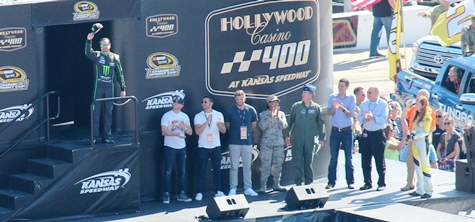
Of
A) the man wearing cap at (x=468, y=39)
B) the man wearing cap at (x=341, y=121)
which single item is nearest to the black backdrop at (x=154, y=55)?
the man wearing cap at (x=341, y=121)

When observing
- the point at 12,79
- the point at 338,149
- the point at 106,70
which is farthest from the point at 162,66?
the point at 338,149

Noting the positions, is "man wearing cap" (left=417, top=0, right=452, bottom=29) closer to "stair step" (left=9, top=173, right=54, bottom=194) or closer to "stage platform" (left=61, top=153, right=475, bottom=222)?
"stage platform" (left=61, top=153, right=475, bottom=222)

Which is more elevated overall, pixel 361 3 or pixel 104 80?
pixel 361 3

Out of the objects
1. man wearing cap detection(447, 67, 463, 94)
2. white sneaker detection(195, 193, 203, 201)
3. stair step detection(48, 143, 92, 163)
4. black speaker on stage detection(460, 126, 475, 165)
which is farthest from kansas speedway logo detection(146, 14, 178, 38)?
man wearing cap detection(447, 67, 463, 94)

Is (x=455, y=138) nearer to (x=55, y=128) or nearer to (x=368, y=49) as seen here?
(x=55, y=128)

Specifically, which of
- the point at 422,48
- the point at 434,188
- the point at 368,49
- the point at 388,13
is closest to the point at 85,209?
the point at 434,188

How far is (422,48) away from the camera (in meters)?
24.0

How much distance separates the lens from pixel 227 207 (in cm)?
1579

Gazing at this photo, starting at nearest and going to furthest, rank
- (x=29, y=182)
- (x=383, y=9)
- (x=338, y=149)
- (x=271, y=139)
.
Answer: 1. (x=29, y=182)
2. (x=271, y=139)
3. (x=338, y=149)
4. (x=383, y=9)

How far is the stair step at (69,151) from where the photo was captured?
52.5 feet

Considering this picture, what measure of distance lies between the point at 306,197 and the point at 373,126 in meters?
1.85

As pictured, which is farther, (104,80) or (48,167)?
(104,80)

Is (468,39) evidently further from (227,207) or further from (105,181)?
(105,181)

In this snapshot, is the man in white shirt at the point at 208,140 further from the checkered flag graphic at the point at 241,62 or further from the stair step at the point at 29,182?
the stair step at the point at 29,182
